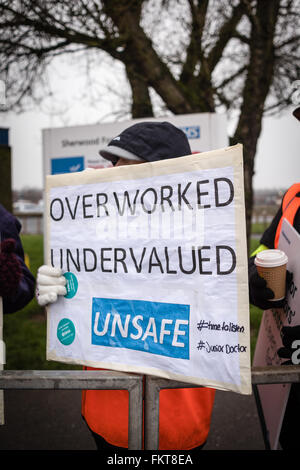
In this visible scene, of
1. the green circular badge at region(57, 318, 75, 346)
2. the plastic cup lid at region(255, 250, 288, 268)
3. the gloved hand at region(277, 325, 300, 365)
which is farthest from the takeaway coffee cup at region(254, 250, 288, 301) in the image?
the green circular badge at region(57, 318, 75, 346)

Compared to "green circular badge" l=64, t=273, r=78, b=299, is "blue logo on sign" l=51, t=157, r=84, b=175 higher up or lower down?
higher up

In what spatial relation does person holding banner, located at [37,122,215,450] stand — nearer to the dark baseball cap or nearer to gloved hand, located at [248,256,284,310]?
the dark baseball cap

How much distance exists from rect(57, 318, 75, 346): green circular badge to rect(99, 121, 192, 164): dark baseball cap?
2.22 ft

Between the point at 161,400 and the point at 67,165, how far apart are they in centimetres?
432

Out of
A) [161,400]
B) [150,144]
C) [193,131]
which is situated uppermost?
[193,131]

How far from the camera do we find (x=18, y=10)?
433 cm

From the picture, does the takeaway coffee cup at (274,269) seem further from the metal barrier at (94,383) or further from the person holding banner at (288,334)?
Result: the metal barrier at (94,383)

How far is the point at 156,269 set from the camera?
129cm

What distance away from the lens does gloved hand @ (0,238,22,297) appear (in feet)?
4.82

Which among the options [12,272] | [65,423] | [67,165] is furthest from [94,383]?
[67,165]

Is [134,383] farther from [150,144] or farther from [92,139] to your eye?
[92,139]

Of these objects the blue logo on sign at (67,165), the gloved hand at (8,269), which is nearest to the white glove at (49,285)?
the gloved hand at (8,269)

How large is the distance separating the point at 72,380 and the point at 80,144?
4.30 meters

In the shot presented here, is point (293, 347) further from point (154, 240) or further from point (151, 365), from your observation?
point (154, 240)
